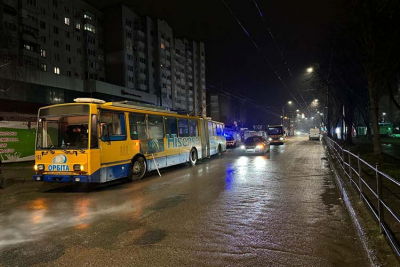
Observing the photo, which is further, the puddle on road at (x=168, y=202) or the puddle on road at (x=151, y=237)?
the puddle on road at (x=168, y=202)

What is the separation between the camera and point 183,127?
17.0 m

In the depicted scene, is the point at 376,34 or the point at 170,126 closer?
the point at 376,34

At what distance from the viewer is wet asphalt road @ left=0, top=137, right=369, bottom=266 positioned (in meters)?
4.33

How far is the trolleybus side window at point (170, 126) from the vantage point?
15094mm

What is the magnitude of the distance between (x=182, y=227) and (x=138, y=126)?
7498mm

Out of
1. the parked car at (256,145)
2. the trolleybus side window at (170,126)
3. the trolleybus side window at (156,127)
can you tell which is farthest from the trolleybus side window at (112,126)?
the parked car at (256,145)

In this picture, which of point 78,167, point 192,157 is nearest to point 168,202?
point 78,167

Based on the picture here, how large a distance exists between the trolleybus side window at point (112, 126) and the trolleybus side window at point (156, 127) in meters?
2.15

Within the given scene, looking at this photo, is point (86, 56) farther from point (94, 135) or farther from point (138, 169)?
point (94, 135)

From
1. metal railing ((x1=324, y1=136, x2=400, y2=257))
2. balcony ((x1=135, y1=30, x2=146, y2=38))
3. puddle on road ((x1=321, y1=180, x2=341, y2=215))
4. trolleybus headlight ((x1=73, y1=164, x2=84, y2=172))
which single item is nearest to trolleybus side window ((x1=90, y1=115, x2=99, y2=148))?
trolleybus headlight ((x1=73, y1=164, x2=84, y2=172))

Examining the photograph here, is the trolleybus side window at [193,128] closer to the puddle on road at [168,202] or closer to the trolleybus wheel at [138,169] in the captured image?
the trolleybus wheel at [138,169]

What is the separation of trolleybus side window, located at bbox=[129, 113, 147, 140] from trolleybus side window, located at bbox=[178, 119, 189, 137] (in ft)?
12.2

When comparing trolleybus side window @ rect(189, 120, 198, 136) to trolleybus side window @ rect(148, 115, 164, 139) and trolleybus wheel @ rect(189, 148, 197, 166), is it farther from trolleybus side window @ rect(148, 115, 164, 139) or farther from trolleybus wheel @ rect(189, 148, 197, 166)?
trolleybus side window @ rect(148, 115, 164, 139)

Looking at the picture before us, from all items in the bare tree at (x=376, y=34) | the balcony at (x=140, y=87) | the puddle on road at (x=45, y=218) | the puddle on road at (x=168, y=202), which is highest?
the balcony at (x=140, y=87)
